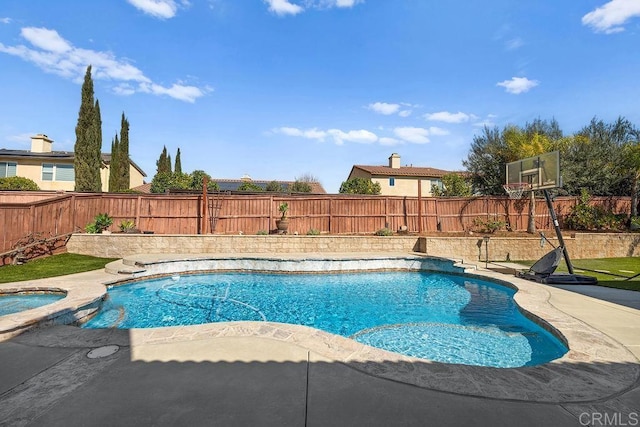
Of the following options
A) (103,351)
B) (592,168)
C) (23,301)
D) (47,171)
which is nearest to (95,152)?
(47,171)

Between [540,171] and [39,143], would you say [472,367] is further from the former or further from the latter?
[39,143]

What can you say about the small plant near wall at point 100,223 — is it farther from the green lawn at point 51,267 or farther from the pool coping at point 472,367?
the pool coping at point 472,367

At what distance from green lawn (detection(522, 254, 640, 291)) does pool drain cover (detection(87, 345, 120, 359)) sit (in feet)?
36.2

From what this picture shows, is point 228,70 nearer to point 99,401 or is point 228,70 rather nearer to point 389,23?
point 389,23

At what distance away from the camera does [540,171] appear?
1073cm

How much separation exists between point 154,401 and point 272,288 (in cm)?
686

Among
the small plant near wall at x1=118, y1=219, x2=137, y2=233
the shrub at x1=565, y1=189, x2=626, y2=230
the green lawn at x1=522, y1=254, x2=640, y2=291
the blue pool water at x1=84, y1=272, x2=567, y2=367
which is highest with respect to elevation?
the shrub at x1=565, y1=189, x2=626, y2=230

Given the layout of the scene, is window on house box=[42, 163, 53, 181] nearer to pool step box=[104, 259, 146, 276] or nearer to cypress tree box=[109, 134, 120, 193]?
cypress tree box=[109, 134, 120, 193]

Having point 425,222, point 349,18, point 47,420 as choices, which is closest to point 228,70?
point 349,18

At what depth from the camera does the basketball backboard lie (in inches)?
401

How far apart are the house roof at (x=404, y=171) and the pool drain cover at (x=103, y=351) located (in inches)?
1067

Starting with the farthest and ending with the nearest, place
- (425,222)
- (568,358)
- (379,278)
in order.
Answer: (425,222)
(379,278)
(568,358)

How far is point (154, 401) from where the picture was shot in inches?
95.3

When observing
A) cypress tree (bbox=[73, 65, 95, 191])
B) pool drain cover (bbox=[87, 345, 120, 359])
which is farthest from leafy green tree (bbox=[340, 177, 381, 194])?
pool drain cover (bbox=[87, 345, 120, 359])
